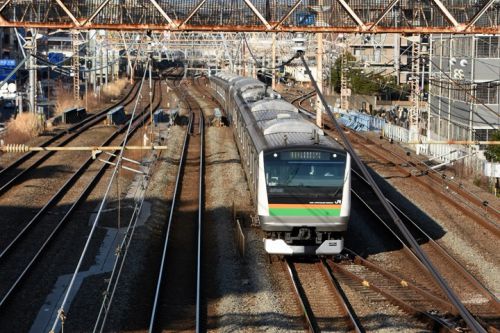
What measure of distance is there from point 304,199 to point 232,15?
530 centimetres

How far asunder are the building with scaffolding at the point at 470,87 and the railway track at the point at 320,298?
16.0 metres

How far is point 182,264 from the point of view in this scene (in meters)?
11.8

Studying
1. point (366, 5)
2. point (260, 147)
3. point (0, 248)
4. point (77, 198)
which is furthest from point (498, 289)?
point (77, 198)

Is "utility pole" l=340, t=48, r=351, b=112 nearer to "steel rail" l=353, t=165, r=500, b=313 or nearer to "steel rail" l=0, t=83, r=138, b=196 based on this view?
"steel rail" l=0, t=83, r=138, b=196

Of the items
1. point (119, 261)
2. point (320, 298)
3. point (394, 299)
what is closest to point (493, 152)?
point (394, 299)

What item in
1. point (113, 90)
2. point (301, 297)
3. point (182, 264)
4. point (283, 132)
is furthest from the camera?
point (113, 90)

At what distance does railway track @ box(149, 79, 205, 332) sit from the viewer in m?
9.38

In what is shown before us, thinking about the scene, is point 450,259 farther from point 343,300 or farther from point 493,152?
point 493,152

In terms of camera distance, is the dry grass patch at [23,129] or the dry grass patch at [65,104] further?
the dry grass patch at [65,104]

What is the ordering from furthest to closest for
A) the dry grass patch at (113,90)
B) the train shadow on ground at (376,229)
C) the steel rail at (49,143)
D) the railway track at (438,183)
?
the dry grass patch at (113,90)
the steel rail at (49,143)
the railway track at (438,183)
the train shadow on ground at (376,229)

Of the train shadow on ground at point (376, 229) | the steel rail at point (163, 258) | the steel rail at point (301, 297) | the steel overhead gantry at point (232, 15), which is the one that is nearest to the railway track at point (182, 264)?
the steel rail at point (163, 258)

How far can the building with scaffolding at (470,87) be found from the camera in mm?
27547

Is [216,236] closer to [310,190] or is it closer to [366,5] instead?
[310,190]

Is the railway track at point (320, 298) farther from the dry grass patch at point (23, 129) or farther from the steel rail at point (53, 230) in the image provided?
the dry grass patch at point (23, 129)
